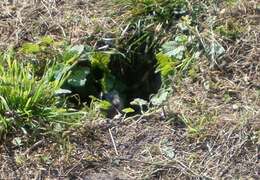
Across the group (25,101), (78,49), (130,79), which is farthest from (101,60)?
(25,101)

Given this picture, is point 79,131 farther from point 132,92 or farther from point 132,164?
point 132,92

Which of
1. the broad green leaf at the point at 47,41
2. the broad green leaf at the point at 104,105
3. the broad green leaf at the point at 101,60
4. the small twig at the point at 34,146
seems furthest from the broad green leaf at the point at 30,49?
the small twig at the point at 34,146

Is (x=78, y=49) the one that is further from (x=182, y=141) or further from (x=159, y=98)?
(x=182, y=141)

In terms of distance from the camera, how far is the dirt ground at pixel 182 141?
2990 mm

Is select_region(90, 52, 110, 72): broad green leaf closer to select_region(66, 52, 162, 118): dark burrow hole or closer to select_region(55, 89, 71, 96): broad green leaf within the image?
select_region(66, 52, 162, 118): dark burrow hole

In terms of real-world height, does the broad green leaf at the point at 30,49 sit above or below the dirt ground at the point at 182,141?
above

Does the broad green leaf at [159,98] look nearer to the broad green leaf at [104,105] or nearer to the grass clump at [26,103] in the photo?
the broad green leaf at [104,105]

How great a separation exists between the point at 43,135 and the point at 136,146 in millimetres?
430

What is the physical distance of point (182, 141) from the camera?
312 cm

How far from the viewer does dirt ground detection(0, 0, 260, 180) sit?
2990 mm

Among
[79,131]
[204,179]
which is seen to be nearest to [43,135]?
[79,131]

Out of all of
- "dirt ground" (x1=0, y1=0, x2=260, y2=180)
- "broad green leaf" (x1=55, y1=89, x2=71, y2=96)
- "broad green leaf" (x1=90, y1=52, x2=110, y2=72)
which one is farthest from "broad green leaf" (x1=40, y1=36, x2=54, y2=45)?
"dirt ground" (x1=0, y1=0, x2=260, y2=180)

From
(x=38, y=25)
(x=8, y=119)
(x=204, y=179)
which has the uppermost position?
(x=38, y=25)

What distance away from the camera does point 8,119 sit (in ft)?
10.0
